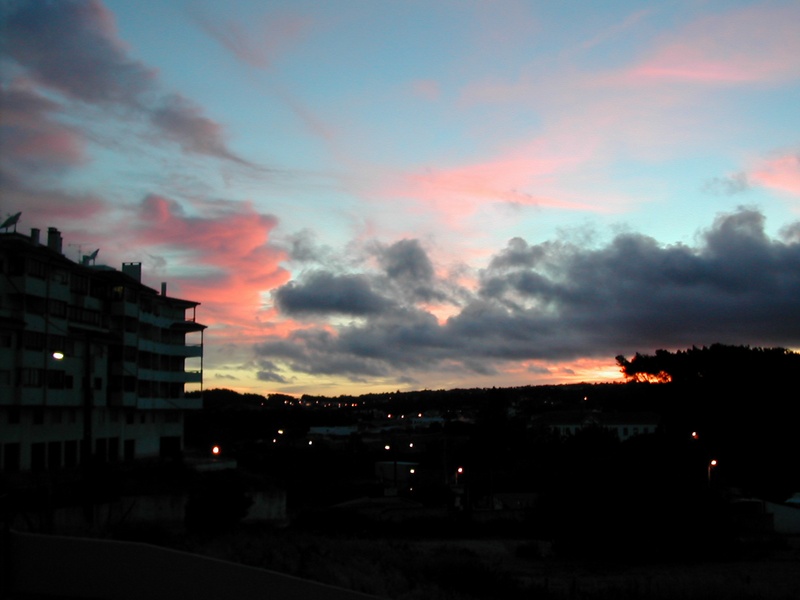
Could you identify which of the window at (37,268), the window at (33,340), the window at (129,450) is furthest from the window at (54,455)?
the window at (37,268)

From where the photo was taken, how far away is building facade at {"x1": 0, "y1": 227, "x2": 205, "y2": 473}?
4225 centimetres

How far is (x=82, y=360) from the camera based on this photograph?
157ft

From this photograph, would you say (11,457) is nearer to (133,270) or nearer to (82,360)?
(82,360)

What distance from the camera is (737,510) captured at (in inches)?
1650

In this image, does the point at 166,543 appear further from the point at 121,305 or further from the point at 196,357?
the point at 196,357

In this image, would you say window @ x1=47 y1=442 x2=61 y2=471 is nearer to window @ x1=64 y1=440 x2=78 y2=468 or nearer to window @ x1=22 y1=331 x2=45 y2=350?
window @ x1=64 y1=440 x2=78 y2=468

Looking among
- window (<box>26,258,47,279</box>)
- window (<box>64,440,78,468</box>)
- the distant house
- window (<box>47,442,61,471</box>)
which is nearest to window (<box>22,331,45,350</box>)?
window (<box>26,258,47,279</box>)

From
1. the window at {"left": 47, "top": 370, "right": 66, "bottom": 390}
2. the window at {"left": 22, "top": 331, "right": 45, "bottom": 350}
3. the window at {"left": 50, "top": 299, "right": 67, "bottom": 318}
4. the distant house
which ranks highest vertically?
the window at {"left": 50, "top": 299, "right": 67, "bottom": 318}

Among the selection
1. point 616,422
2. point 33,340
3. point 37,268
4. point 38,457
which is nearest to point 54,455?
point 38,457

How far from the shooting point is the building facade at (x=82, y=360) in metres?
42.2

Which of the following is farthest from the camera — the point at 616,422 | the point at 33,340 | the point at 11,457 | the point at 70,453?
the point at 616,422

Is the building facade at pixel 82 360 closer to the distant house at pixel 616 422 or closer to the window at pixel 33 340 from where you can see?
the window at pixel 33 340

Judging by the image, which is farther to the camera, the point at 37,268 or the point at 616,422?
the point at 616,422

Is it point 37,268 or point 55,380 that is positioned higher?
point 37,268
